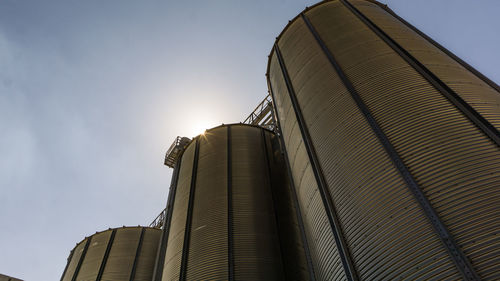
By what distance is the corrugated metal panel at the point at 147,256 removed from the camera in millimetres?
18359

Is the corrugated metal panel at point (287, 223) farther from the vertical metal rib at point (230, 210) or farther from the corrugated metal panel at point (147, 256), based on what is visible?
the corrugated metal panel at point (147, 256)

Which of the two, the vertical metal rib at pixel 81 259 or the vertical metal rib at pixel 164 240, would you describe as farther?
the vertical metal rib at pixel 81 259

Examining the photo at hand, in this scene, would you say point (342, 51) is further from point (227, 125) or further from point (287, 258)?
point (227, 125)

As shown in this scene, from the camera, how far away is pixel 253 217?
12695 mm

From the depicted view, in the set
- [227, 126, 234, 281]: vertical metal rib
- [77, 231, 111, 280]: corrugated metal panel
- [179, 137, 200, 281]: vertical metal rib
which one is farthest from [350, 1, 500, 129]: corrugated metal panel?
[77, 231, 111, 280]: corrugated metal panel

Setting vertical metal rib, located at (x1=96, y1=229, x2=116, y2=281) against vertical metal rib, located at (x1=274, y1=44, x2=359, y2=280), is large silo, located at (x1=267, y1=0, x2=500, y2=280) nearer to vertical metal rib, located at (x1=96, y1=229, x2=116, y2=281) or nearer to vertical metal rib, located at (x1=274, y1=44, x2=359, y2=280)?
vertical metal rib, located at (x1=274, y1=44, x2=359, y2=280)

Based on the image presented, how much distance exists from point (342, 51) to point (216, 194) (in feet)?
24.7

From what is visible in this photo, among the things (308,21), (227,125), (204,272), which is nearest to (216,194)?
(204,272)

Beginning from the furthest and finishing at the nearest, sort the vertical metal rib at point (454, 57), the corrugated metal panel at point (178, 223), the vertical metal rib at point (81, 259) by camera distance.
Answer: the vertical metal rib at point (81, 259) → the corrugated metal panel at point (178, 223) → the vertical metal rib at point (454, 57)

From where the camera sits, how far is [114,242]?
20.0 meters

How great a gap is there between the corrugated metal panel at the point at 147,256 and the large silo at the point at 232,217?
4661 millimetres

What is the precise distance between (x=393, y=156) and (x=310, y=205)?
2.93 m

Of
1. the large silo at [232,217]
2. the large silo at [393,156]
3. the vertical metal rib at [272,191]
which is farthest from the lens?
the vertical metal rib at [272,191]

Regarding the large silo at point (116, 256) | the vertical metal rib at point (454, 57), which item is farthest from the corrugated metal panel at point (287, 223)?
the large silo at point (116, 256)
